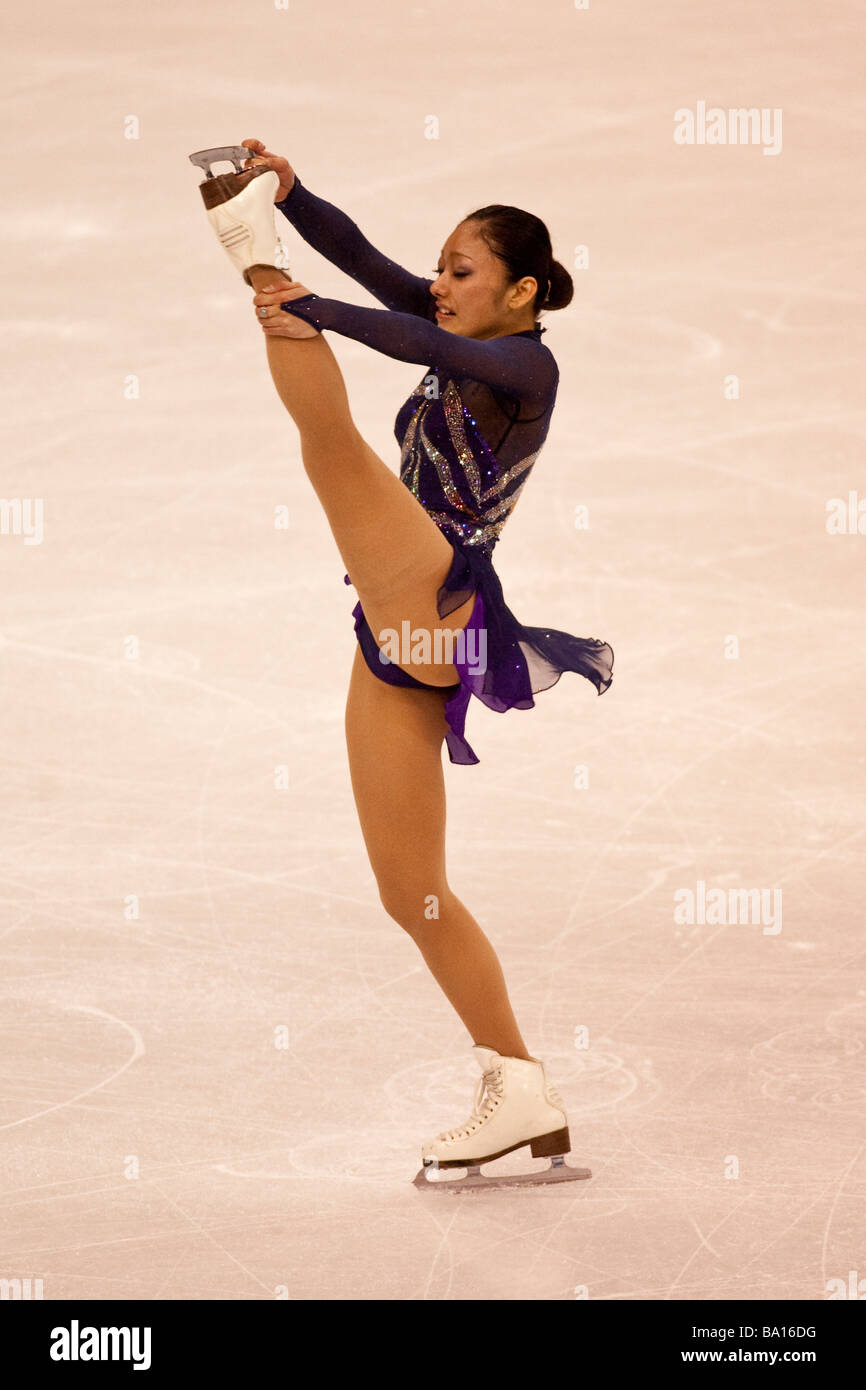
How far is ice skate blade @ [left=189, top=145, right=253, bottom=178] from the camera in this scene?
253cm

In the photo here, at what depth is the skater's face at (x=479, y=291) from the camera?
9.39ft


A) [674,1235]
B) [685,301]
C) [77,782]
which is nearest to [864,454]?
[685,301]

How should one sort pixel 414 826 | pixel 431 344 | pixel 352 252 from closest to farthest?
pixel 431 344
pixel 414 826
pixel 352 252

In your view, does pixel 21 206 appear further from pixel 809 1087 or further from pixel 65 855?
pixel 809 1087

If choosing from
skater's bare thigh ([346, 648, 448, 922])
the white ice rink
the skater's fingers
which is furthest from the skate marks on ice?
the skater's fingers

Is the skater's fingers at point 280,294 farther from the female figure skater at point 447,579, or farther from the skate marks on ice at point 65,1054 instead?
the skate marks on ice at point 65,1054

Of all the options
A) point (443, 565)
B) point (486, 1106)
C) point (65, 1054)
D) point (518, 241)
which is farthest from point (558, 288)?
point (65, 1054)

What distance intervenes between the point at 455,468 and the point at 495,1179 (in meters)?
1.26

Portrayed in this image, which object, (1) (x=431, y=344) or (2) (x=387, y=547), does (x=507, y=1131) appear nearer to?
A: (2) (x=387, y=547)

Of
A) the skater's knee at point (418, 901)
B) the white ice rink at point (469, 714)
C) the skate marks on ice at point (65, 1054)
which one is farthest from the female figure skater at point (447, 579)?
the skate marks on ice at point (65, 1054)

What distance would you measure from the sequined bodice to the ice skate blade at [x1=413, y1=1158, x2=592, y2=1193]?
112cm

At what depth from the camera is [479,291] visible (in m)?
2.87

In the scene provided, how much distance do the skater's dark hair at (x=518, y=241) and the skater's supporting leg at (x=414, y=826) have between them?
0.73m

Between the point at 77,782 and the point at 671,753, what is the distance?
1911 millimetres
